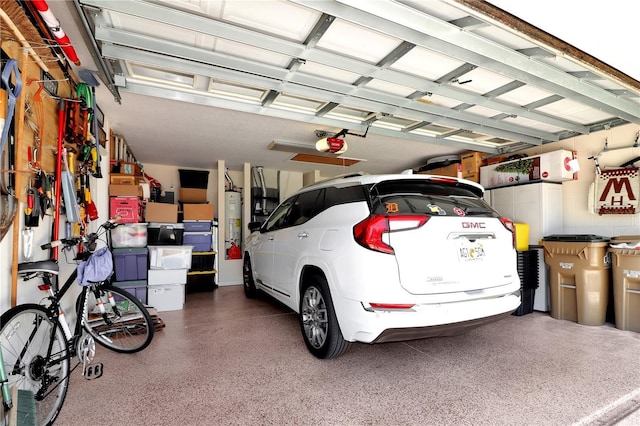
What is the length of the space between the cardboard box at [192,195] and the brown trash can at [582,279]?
6414 millimetres

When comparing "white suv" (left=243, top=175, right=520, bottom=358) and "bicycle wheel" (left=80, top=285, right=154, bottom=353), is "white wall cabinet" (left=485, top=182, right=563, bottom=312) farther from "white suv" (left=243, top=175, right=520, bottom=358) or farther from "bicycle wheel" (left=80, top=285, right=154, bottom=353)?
"bicycle wheel" (left=80, top=285, right=154, bottom=353)

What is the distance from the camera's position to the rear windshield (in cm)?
232

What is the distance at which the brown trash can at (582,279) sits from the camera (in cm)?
390

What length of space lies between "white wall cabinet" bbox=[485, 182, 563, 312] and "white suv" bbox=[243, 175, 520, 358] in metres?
2.64

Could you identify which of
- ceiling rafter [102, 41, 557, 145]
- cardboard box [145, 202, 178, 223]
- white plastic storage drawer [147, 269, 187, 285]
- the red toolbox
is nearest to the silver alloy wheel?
ceiling rafter [102, 41, 557, 145]

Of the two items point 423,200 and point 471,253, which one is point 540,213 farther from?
point 423,200

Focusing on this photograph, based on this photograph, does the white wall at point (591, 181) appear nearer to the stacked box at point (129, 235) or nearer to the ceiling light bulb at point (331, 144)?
the ceiling light bulb at point (331, 144)

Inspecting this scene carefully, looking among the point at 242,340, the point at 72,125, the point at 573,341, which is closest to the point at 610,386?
the point at 573,341

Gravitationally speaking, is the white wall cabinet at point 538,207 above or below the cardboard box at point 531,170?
below

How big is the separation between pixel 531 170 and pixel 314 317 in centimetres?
438

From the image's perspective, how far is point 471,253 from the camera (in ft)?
7.66

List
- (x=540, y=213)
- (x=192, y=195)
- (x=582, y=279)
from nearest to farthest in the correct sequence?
(x=582, y=279) → (x=540, y=213) → (x=192, y=195)

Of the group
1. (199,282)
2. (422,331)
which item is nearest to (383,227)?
(422,331)

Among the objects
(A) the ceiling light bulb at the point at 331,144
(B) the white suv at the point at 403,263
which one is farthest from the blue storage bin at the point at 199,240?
(B) the white suv at the point at 403,263
